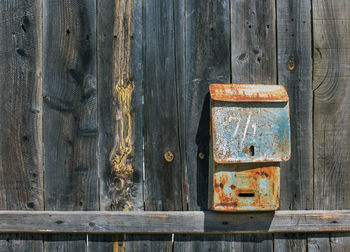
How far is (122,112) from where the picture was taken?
1.63 metres

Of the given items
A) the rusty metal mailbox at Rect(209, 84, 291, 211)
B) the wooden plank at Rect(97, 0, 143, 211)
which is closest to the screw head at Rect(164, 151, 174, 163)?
the wooden plank at Rect(97, 0, 143, 211)

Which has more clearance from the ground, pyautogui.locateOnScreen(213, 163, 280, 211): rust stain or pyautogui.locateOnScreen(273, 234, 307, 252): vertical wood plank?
pyautogui.locateOnScreen(213, 163, 280, 211): rust stain

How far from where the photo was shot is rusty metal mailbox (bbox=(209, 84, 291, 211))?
145 cm

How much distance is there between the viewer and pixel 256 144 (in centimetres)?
145

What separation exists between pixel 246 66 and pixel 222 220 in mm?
838

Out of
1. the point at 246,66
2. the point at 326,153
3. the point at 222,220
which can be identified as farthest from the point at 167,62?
the point at 326,153

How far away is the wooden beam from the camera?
160cm

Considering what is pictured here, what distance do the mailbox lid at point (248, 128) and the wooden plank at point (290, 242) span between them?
50 centimetres

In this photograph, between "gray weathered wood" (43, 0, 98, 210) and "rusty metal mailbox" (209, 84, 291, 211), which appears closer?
"rusty metal mailbox" (209, 84, 291, 211)

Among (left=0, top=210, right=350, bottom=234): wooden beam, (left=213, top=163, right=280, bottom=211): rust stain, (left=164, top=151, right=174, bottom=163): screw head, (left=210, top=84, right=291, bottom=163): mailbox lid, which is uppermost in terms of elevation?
(left=210, top=84, right=291, bottom=163): mailbox lid

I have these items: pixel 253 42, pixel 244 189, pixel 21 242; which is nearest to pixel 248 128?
pixel 244 189

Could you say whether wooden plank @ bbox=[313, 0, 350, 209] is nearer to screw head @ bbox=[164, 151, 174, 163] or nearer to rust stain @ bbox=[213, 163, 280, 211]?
rust stain @ bbox=[213, 163, 280, 211]

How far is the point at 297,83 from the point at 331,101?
8.5 inches

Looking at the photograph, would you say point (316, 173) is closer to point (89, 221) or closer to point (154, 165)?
point (154, 165)
